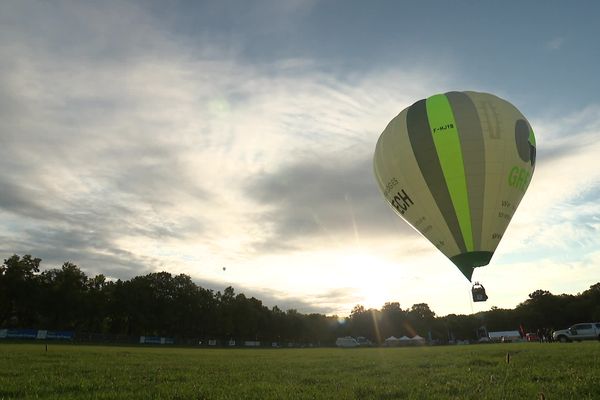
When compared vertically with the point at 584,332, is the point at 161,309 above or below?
above

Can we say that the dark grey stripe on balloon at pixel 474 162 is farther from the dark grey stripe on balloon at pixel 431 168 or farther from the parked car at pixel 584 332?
the parked car at pixel 584 332

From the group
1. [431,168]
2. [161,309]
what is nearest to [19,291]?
[161,309]

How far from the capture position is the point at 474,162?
864 inches

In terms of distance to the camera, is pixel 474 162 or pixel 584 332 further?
pixel 584 332

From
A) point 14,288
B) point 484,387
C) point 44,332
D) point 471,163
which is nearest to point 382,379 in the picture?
point 484,387

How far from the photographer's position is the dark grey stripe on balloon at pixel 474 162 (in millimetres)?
21797

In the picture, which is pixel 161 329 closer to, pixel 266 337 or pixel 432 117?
pixel 266 337

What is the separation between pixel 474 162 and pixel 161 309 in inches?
4077

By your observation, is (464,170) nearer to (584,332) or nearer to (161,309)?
(584,332)

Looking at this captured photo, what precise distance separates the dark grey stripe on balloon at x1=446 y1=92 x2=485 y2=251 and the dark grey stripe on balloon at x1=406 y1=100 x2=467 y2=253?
89 centimetres

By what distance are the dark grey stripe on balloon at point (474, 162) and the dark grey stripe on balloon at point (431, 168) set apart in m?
0.89

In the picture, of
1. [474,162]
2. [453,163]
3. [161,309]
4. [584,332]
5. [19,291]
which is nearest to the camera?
[474,162]

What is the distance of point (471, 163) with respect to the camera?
72.1ft

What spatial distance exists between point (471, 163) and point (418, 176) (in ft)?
8.78
